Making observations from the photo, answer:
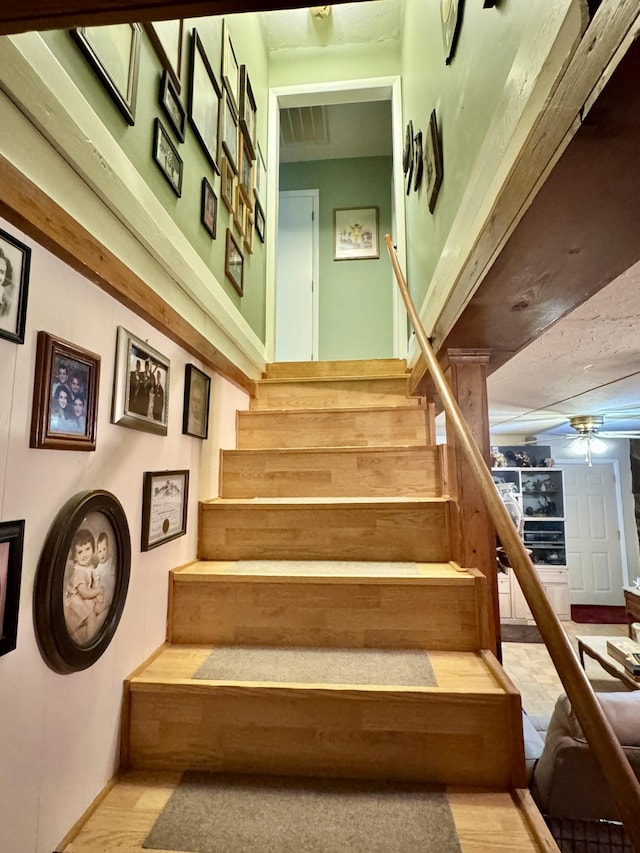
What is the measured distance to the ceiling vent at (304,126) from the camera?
3.95 metres

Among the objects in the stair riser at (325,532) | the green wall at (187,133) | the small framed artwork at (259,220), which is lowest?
the stair riser at (325,532)

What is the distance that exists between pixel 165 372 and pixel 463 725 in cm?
129

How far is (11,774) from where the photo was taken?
76 cm

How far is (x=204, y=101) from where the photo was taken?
72.9 inches

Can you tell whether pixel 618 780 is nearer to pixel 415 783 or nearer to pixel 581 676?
pixel 581 676

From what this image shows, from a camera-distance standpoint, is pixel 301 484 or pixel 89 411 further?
pixel 301 484

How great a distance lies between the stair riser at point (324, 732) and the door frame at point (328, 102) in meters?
2.30

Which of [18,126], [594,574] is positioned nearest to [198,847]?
[18,126]

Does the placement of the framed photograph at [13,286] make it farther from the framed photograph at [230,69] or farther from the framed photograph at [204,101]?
the framed photograph at [230,69]

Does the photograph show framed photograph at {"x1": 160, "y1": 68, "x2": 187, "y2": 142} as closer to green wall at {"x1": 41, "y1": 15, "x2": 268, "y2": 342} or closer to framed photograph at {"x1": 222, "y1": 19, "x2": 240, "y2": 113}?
green wall at {"x1": 41, "y1": 15, "x2": 268, "y2": 342}

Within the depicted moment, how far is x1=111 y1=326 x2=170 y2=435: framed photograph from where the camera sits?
1104mm

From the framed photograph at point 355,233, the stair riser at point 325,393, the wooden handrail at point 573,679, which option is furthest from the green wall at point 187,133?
the framed photograph at point 355,233

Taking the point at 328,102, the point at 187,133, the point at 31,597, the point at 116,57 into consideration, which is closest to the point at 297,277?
the point at 328,102

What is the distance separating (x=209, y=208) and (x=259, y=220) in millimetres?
1140
